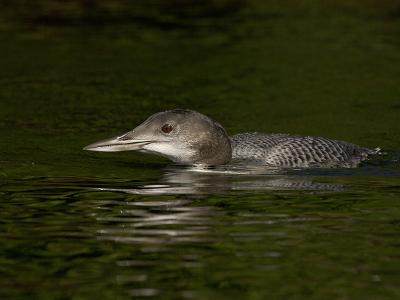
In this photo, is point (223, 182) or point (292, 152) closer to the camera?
point (223, 182)

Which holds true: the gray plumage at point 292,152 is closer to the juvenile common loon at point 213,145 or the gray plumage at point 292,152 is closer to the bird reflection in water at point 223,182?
the juvenile common loon at point 213,145

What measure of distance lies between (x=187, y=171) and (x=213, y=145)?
0.32 meters

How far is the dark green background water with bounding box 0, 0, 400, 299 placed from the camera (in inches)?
279

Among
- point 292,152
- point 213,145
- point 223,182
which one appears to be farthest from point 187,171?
point 292,152

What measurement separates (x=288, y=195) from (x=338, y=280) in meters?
2.50

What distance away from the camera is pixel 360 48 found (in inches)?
691

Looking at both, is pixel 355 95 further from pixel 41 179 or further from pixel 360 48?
pixel 41 179

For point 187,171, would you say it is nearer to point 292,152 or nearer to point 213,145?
point 213,145

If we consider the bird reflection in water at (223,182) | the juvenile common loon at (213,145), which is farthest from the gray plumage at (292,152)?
the bird reflection in water at (223,182)

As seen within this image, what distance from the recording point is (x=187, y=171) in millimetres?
10539

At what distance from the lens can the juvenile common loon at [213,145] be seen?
10.3 metres

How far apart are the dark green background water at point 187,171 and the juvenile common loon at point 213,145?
20 centimetres

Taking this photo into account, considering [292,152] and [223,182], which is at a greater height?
[292,152]

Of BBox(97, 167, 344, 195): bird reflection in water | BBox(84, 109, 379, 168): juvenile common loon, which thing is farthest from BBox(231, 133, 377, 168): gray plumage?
BBox(97, 167, 344, 195): bird reflection in water
